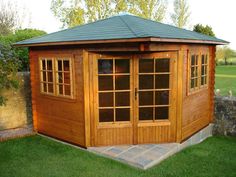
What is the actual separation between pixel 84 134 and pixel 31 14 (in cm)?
2199

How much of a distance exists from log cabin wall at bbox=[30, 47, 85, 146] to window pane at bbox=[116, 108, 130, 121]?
2.65 feet

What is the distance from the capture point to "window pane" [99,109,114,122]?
5688 millimetres

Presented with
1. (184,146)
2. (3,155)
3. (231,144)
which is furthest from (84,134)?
(231,144)

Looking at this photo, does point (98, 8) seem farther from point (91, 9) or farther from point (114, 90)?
point (114, 90)

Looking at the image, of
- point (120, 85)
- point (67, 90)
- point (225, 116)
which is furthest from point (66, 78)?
point (225, 116)

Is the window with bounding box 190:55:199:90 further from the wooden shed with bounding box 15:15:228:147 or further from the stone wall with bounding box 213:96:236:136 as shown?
the stone wall with bounding box 213:96:236:136

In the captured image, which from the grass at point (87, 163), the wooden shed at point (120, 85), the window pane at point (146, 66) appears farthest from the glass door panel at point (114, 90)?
the grass at point (87, 163)

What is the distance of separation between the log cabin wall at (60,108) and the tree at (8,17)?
1641 centimetres

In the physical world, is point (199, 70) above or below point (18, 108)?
above

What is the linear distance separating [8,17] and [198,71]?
2041 cm

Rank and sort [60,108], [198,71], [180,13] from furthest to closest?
[180,13], [198,71], [60,108]

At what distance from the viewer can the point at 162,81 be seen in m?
5.66

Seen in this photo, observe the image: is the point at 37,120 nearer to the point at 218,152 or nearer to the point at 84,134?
the point at 84,134

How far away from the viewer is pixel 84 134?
5.70 metres
